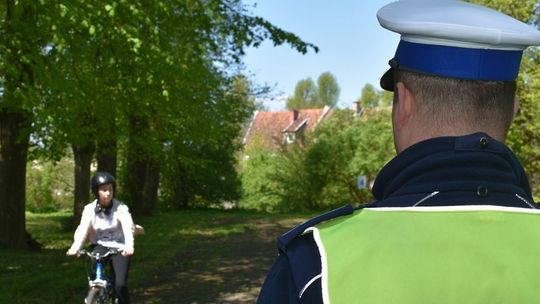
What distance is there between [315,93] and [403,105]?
143 meters

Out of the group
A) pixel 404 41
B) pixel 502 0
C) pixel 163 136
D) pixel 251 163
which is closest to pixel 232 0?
pixel 163 136

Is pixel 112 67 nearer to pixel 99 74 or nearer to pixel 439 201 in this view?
pixel 99 74

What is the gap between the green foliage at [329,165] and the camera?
4769 cm

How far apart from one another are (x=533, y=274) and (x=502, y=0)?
112 feet

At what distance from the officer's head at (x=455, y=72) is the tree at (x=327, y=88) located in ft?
467

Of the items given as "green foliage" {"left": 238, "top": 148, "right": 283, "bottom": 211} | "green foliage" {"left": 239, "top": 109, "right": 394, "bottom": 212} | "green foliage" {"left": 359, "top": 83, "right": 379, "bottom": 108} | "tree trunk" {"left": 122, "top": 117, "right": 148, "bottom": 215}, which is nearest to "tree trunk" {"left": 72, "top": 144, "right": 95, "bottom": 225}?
"tree trunk" {"left": 122, "top": 117, "right": 148, "bottom": 215}

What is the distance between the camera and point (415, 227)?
1516mm

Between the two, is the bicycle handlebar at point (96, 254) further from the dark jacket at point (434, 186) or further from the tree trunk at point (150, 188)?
the tree trunk at point (150, 188)

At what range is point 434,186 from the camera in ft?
5.18

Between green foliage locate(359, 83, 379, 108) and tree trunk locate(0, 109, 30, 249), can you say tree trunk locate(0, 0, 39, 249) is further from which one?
green foliage locate(359, 83, 379, 108)

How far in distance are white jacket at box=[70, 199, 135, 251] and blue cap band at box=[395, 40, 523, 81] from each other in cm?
697

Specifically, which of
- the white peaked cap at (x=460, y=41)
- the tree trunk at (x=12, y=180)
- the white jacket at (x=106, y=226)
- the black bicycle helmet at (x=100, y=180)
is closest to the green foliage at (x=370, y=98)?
the tree trunk at (x=12, y=180)

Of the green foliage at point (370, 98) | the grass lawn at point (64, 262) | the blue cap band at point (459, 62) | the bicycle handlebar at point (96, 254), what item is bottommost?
the grass lawn at point (64, 262)

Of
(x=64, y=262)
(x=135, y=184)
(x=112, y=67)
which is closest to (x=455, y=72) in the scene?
(x=112, y=67)
